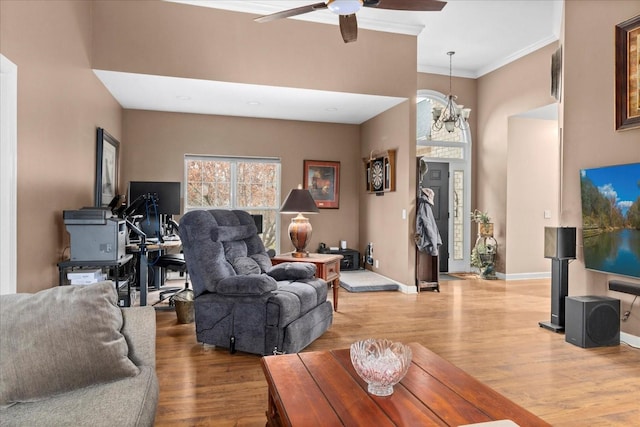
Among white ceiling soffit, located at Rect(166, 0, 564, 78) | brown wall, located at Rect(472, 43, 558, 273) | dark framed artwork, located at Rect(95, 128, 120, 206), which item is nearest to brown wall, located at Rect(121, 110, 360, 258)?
dark framed artwork, located at Rect(95, 128, 120, 206)

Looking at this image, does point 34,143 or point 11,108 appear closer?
point 11,108

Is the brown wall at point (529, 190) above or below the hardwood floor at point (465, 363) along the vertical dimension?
above

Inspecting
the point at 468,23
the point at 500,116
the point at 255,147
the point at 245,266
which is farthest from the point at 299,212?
the point at 500,116

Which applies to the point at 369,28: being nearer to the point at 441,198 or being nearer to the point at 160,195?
the point at 441,198

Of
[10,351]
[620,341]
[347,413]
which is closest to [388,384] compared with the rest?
[347,413]

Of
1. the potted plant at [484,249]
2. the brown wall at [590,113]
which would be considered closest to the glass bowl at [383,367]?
the brown wall at [590,113]

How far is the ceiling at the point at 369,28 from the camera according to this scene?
480cm

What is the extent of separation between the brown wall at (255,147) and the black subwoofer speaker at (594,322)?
407cm

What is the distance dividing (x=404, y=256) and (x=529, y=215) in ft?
8.68

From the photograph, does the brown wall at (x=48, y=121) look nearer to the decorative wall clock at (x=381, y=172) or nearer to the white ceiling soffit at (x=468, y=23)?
the white ceiling soffit at (x=468, y=23)

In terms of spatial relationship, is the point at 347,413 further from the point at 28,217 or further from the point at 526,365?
the point at 28,217

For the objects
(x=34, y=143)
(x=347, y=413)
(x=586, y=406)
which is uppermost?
(x=34, y=143)

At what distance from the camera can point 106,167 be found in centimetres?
501

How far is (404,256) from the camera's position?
5590mm
